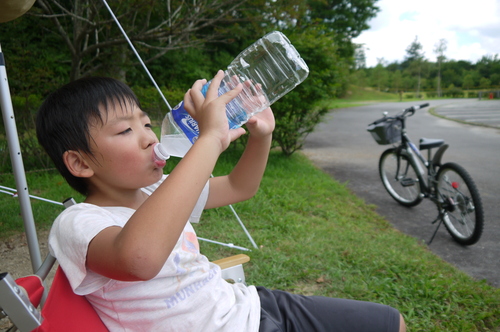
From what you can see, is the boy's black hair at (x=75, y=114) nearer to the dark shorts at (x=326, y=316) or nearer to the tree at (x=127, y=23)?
the dark shorts at (x=326, y=316)

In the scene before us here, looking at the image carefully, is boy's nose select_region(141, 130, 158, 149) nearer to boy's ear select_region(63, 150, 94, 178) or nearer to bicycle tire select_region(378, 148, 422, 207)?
boy's ear select_region(63, 150, 94, 178)

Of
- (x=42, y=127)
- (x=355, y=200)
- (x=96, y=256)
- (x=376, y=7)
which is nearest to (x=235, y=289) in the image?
(x=96, y=256)

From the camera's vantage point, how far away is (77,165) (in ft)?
4.26

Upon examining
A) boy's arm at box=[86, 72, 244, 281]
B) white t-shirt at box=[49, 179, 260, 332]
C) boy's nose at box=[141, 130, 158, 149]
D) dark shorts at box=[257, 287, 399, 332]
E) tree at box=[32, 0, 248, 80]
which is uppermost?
tree at box=[32, 0, 248, 80]

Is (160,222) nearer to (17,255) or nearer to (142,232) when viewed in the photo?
(142,232)

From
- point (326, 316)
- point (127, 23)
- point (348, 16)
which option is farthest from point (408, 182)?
point (348, 16)

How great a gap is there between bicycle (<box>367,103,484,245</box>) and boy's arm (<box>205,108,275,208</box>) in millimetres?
2915

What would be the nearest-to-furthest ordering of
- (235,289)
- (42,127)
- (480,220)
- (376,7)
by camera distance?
(42,127)
(235,289)
(480,220)
(376,7)

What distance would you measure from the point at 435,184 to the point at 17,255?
4.15m

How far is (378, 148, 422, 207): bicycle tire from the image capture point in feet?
15.9

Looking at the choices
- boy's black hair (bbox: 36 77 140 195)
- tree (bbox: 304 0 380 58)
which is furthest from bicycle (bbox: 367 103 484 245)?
tree (bbox: 304 0 380 58)

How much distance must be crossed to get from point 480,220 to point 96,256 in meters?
3.71

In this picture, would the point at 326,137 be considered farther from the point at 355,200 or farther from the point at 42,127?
the point at 42,127

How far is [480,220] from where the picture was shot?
147 inches
